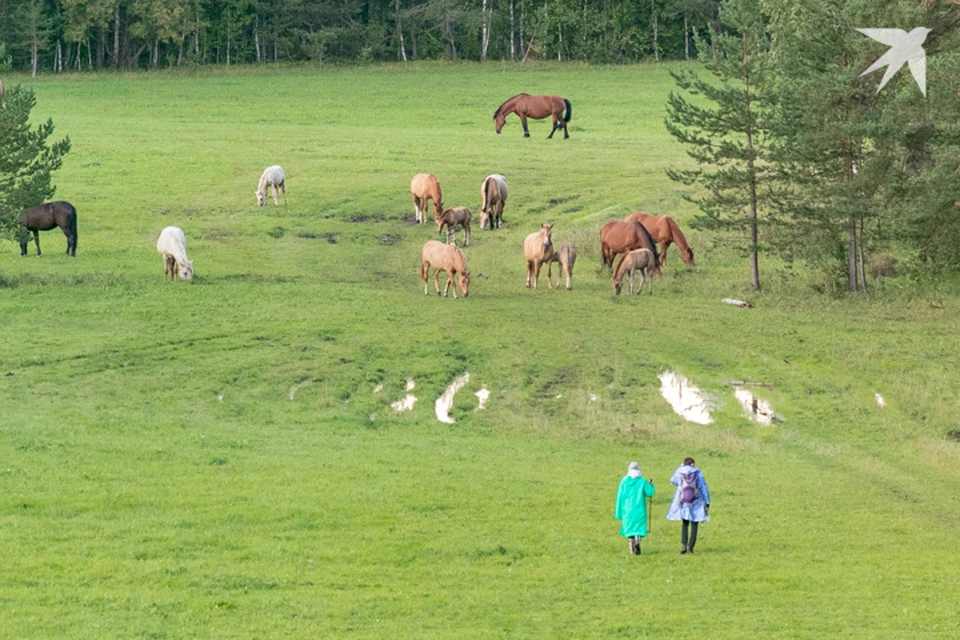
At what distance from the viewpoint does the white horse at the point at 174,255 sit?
131ft

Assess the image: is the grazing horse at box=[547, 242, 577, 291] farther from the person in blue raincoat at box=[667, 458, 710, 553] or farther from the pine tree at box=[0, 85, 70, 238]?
the person in blue raincoat at box=[667, 458, 710, 553]

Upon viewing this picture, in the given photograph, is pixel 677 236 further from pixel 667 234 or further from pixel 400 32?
pixel 400 32

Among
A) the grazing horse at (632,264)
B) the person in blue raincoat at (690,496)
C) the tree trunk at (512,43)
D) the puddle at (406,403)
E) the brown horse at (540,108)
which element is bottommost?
the puddle at (406,403)

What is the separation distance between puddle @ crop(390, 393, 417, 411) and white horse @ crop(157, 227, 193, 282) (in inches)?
481

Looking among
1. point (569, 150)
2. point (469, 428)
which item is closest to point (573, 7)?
point (569, 150)

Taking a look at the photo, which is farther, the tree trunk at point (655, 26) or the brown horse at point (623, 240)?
the tree trunk at point (655, 26)

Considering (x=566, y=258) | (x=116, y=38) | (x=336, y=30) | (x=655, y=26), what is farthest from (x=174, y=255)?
(x=336, y=30)

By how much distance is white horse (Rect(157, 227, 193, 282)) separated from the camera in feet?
131

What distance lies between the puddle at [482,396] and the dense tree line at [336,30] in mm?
71296

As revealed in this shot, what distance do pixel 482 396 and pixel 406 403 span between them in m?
1.63

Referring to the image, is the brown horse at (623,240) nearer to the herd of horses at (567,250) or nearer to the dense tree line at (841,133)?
the herd of horses at (567,250)

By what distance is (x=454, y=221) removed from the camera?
1769 inches

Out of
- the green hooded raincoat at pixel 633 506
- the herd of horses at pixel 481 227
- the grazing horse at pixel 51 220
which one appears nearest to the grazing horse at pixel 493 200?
the herd of horses at pixel 481 227

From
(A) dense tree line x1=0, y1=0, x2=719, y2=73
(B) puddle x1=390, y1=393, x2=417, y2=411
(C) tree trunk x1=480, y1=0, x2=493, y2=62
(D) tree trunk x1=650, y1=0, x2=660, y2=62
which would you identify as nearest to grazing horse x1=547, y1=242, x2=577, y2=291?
(B) puddle x1=390, y1=393, x2=417, y2=411
